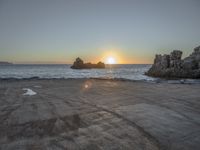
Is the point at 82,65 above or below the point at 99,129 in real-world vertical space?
above

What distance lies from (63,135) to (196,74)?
35.5 meters

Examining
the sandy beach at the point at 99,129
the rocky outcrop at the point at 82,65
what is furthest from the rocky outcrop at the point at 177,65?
the rocky outcrop at the point at 82,65

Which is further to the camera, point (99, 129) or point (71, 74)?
point (71, 74)

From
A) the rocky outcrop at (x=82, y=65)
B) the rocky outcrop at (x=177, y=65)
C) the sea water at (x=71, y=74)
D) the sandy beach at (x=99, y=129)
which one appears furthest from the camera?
the rocky outcrop at (x=82, y=65)

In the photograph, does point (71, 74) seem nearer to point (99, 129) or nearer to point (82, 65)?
point (99, 129)

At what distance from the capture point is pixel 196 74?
33375mm

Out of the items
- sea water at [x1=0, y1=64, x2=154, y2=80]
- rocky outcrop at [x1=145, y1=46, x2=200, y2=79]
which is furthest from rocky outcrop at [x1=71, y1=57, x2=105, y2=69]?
rocky outcrop at [x1=145, y1=46, x2=200, y2=79]

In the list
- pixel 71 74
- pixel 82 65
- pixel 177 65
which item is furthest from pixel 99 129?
pixel 82 65

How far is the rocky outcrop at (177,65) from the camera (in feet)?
118

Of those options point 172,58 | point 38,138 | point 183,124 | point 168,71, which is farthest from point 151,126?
→ point 172,58

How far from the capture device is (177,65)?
136ft

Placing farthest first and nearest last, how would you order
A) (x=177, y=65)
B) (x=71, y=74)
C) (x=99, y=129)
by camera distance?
(x=71, y=74), (x=177, y=65), (x=99, y=129)

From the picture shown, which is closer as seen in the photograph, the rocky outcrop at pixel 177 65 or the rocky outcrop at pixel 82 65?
the rocky outcrop at pixel 177 65

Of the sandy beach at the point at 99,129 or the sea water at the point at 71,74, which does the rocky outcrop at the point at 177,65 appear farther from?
the sandy beach at the point at 99,129
